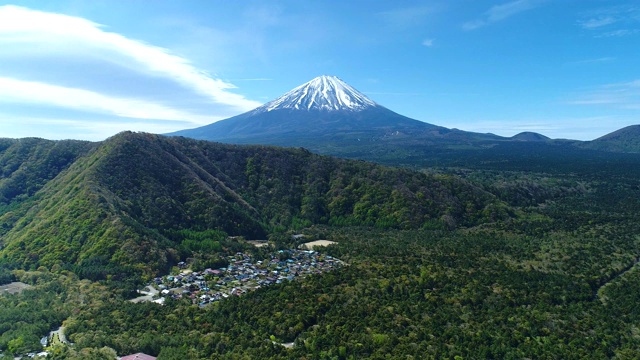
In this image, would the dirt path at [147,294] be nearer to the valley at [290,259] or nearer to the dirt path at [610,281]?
the valley at [290,259]

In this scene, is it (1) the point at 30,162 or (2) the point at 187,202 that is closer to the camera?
(2) the point at 187,202

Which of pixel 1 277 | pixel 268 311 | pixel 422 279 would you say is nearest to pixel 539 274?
pixel 422 279

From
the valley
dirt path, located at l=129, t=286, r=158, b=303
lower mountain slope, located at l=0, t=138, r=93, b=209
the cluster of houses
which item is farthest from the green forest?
the cluster of houses

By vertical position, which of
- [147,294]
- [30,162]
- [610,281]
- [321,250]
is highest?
[30,162]

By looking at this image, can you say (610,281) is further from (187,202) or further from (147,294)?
(187,202)

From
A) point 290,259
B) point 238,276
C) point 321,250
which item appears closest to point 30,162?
point 238,276

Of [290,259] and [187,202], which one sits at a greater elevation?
[187,202]
